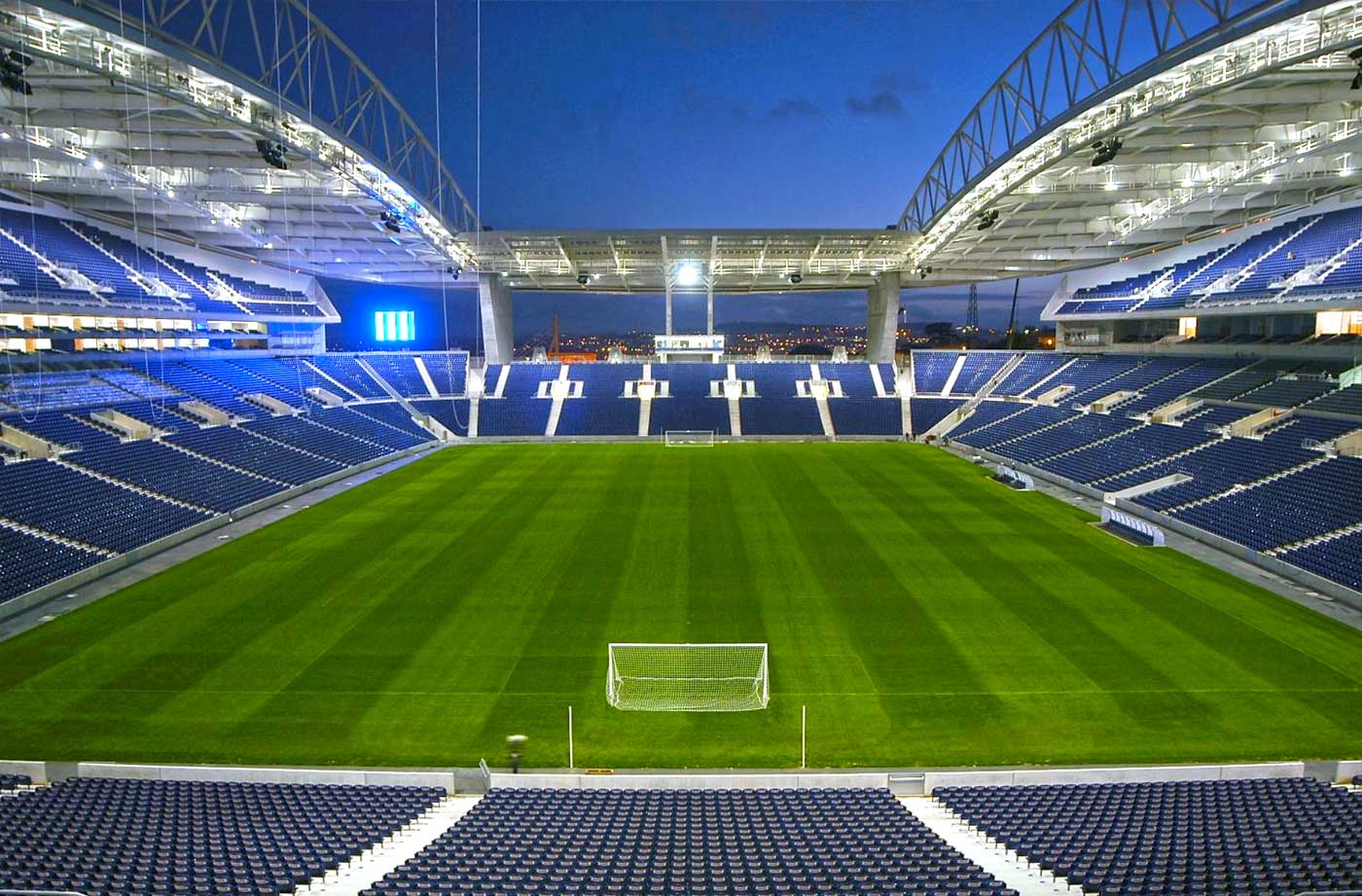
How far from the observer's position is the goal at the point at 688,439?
1905 inches

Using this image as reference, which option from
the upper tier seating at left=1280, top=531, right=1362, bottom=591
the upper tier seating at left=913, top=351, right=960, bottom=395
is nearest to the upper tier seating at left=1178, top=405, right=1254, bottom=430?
the upper tier seating at left=1280, top=531, right=1362, bottom=591

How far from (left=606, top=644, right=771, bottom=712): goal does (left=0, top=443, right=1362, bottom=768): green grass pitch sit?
1.18ft

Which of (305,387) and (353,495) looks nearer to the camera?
(353,495)

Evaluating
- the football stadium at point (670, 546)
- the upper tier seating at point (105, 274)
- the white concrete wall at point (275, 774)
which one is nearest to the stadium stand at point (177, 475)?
the football stadium at point (670, 546)

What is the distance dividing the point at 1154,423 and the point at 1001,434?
886 centimetres

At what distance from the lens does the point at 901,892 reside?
25.6ft

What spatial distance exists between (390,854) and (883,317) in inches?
2193

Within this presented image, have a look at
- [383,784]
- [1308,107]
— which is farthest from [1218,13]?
[383,784]

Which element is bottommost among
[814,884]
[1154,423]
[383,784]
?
[383,784]

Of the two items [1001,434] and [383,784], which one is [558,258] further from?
[383,784]

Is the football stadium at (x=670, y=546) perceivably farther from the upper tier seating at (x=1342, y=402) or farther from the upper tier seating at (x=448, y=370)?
the upper tier seating at (x=448, y=370)

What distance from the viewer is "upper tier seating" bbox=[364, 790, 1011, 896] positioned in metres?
7.95

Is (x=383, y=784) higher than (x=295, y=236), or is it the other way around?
(x=295, y=236)

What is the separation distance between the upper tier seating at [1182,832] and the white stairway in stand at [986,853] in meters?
0.10
